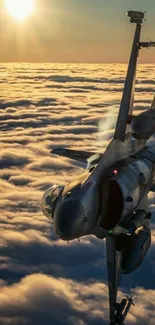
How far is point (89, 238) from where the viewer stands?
8769 centimetres

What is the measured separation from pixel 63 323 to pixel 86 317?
16.3 feet

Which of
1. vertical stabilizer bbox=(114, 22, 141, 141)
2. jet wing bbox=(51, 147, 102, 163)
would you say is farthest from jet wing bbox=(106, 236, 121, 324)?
jet wing bbox=(51, 147, 102, 163)

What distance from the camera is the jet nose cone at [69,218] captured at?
47.3 ft

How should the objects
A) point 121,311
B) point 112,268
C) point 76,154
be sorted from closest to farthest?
point 112,268 → point 121,311 → point 76,154

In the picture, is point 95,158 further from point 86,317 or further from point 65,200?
point 86,317

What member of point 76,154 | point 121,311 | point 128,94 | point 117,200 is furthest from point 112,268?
point 128,94

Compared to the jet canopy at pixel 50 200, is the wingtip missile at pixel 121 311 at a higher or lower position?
lower

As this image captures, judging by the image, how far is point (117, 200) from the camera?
16.8m

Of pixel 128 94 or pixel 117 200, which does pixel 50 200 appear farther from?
pixel 128 94

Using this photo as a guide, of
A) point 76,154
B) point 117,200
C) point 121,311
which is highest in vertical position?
point 76,154

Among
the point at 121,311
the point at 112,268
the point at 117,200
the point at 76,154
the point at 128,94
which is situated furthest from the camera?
the point at 76,154

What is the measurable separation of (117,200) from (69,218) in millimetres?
Result: 3136

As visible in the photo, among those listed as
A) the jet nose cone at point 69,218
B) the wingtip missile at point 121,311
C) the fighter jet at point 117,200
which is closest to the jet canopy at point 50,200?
the fighter jet at point 117,200

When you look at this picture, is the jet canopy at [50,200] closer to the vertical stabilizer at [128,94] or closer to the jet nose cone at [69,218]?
the jet nose cone at [69,218]
